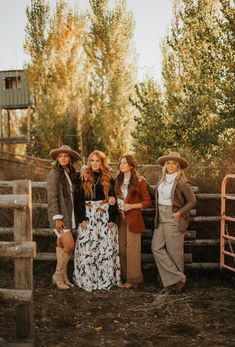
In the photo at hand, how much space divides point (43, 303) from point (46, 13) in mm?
24704

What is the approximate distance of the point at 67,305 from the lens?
18.3ft

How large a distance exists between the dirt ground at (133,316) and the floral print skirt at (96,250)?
0.19 meters

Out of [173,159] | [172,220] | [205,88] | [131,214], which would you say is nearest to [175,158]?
[173,159]

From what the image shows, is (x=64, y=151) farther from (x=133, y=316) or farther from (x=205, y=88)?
(x=205, y=88)

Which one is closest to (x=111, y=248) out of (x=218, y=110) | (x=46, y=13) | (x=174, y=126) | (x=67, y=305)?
(x=67, y=305)

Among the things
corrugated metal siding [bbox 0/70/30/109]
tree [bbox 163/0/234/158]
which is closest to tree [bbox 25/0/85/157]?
corrugated metal siding [bbox 0/70/30/109]

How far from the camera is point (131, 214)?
20.6ft

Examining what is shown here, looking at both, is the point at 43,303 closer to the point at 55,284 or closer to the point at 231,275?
the point at 55,284

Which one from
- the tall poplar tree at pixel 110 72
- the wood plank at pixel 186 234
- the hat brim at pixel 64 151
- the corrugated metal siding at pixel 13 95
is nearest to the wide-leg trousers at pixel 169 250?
the wood plank at pixel 186 234

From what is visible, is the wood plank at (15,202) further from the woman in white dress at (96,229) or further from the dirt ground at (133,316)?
the woman in white dress at (96,229)

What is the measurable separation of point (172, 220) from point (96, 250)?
1160 millimetres

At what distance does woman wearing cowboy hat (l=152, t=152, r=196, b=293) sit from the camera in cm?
610

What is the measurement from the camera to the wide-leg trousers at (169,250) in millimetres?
6129

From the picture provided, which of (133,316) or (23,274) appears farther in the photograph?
(133,316)
